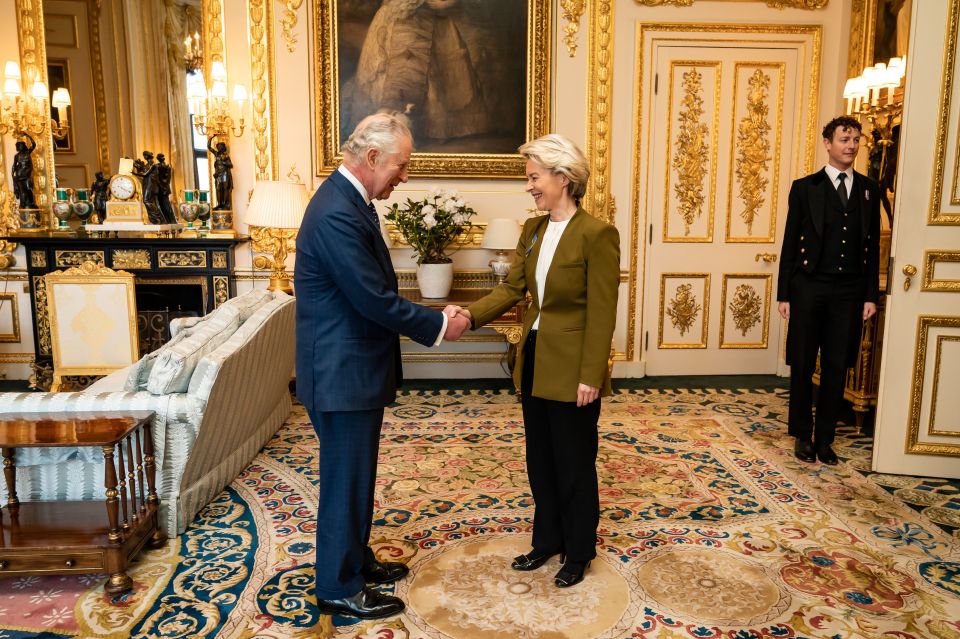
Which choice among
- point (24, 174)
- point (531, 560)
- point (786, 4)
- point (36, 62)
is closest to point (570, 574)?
point (531, 560)

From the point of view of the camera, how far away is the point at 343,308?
2.32m

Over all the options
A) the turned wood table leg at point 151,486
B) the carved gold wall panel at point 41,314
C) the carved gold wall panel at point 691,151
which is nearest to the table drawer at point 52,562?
the turned wood table leg at point 151,486

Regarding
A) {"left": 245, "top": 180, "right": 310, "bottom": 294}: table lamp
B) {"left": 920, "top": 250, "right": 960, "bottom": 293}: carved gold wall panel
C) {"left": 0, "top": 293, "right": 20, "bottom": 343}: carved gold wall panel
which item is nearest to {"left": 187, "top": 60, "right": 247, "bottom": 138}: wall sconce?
{"left": 245, "top": 180, "right": 310, "bottom": 294}: table lamp

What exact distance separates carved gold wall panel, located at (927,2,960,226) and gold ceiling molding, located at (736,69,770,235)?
2364 millimetres

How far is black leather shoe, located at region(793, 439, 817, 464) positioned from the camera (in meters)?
4.11

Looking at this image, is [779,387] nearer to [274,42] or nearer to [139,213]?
[274,42]

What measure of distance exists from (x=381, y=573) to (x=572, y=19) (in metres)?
4.56

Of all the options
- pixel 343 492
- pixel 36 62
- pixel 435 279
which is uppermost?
pixel 36 62

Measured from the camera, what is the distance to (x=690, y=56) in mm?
5840

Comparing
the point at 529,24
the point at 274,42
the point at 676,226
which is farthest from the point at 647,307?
the point at 274,42

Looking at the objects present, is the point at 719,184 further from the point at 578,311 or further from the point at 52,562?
the point at 52,562

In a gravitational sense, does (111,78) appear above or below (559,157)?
above

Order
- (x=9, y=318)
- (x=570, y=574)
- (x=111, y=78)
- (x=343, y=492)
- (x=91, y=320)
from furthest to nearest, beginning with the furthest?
(x=9, y=318)
(x=111, y=78)
(x=91, y=320)
(x=570, y=574)
(x=343, y=492)

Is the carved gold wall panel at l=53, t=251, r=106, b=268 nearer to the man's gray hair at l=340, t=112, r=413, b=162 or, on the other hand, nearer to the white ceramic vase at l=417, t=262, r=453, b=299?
the white ceramic vase at l=417, t=262, r=453, b=299
